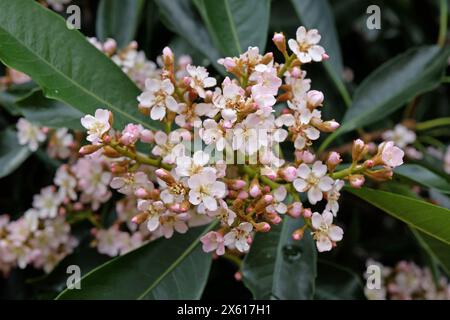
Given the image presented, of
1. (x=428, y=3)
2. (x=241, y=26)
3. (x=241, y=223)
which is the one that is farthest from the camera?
(x=428, y=3)

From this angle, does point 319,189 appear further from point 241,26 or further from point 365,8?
point 365,8

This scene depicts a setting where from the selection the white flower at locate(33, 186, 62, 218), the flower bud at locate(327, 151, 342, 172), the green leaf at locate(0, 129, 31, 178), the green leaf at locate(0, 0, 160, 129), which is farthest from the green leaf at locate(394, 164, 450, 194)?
the green leaf at locate(0, 129, 31, 178)

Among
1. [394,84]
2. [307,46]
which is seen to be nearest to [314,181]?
[307,46]

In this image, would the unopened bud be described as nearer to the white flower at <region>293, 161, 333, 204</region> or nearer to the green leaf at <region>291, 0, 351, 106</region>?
the white flower at <region>293, 161, 333, 204</region>

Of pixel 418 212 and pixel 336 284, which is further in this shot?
pixel 336 284

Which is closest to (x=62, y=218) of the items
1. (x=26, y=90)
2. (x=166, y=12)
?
(x=26, y=90)

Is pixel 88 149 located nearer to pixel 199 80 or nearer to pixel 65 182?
pixel 199 80

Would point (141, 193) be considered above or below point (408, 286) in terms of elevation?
above
